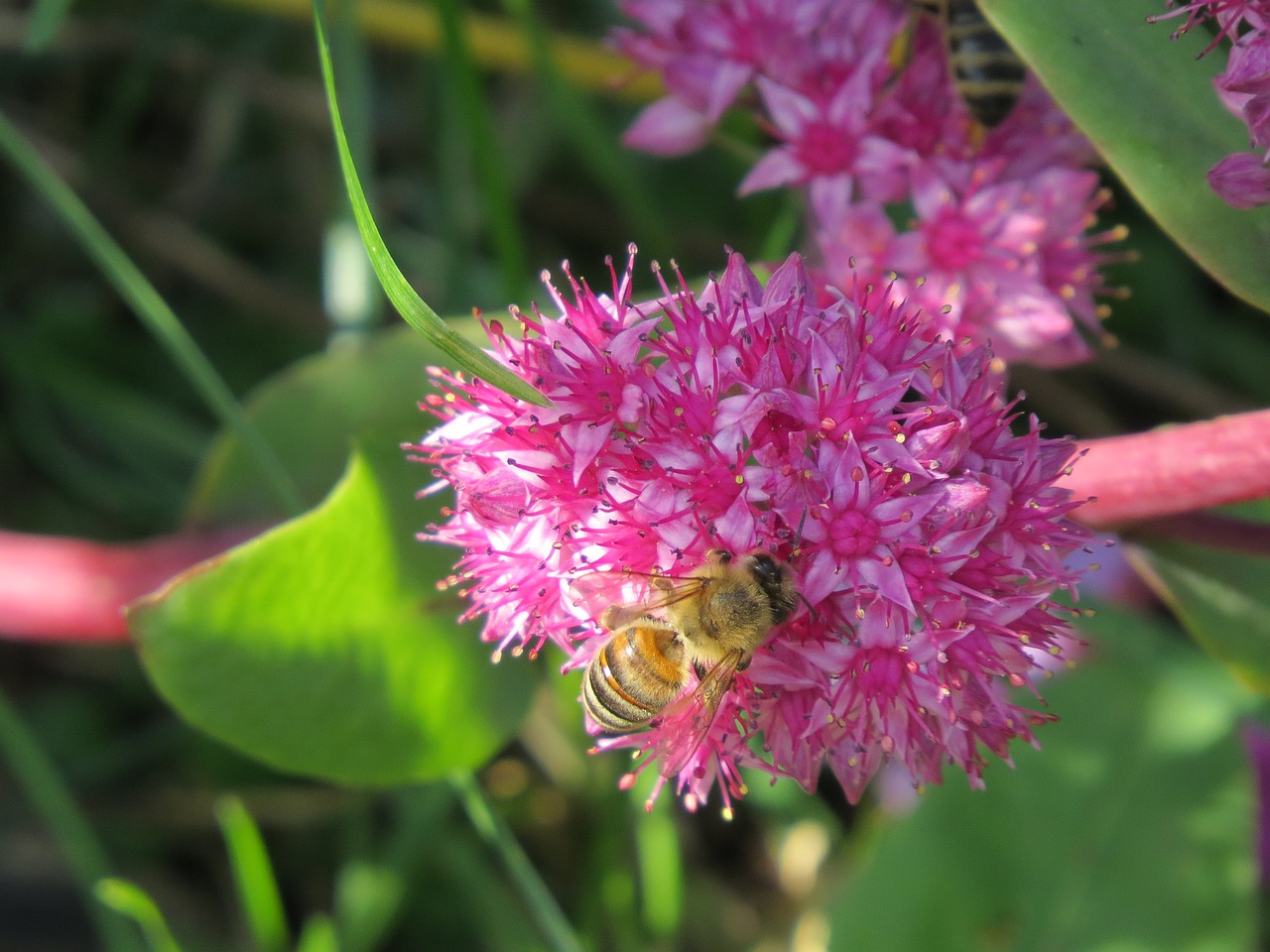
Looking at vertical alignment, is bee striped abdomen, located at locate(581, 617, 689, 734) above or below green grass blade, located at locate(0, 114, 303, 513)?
below

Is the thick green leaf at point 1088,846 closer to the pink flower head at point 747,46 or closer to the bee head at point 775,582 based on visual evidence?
the bee head at point 775,582

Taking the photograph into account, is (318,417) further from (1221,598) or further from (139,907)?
(1221,598)

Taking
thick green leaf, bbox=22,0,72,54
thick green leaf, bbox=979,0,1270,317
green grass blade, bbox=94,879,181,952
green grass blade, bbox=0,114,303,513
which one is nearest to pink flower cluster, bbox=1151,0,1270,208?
thick green leaf, bbox=979,0,1270,317

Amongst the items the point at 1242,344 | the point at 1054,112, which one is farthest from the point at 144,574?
the point at 1242,344

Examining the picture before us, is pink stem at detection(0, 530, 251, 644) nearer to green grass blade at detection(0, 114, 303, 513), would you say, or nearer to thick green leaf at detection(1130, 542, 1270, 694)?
green grass blade at detection(0, 114, 303, 513)

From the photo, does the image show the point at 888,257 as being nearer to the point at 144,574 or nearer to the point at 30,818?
the point at 144,574

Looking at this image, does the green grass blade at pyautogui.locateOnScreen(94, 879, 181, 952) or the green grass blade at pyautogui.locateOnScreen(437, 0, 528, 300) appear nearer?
the green grass blade at pyautogui.locateOnScreen(94, 879, 181, 952)
